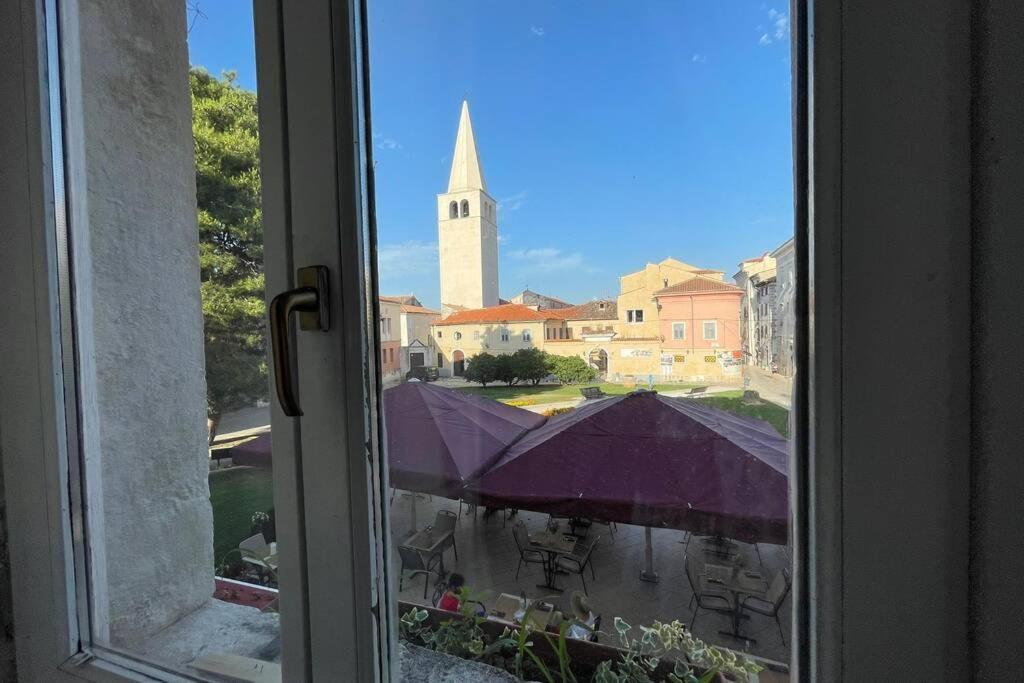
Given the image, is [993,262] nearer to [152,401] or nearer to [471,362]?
[471,362]

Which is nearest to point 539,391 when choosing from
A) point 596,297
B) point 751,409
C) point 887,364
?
point 596,297

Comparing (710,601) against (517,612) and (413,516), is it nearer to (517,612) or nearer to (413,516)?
(517,612)

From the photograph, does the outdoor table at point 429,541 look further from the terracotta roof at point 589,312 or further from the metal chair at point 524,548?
the terracotta roof at point 589,312

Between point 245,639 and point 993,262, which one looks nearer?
point 993,262

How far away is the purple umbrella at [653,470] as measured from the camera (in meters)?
0.43

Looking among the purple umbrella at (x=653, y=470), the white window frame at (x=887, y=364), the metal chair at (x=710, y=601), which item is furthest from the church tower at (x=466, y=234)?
the metal chair at (x=710, y=601)

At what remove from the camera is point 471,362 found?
575 mm

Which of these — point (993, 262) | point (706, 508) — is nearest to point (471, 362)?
point (706, 508)

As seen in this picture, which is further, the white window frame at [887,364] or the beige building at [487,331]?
the beige building at [487,331]

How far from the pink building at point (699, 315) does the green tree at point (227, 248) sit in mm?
431

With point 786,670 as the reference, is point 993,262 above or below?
above

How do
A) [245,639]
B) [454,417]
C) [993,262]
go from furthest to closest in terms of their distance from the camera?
[454,417], [245,639], [993,262]

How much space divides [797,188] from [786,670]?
37 cm

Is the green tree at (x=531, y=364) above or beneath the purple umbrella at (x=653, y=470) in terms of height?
above
